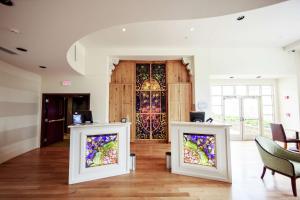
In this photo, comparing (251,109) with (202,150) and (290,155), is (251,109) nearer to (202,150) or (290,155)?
(290,155)

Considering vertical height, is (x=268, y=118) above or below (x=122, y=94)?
below

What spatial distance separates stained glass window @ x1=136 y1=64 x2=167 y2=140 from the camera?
21.5 feet

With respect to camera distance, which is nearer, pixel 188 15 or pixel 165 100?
pixel 188 15

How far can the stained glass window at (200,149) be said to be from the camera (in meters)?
3.24

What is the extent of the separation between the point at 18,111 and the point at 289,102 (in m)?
9.83

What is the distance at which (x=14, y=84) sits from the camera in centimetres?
467

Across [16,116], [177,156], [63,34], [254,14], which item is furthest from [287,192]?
[16,116]

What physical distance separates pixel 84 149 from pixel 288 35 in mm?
6819

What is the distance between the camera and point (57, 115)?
6.82 metres

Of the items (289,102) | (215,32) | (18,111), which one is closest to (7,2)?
(18,111)

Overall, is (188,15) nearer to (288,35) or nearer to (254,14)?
(254,14)

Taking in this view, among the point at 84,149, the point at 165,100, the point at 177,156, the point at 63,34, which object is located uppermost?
the point at 63,34

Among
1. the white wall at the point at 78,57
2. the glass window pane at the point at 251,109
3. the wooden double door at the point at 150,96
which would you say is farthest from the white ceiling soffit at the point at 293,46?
the white wall at the point at 78,57

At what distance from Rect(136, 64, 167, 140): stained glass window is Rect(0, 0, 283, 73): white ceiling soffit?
12.6 feet
